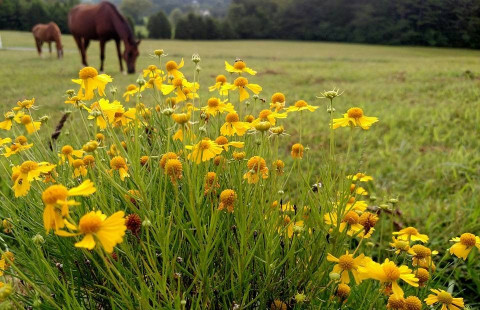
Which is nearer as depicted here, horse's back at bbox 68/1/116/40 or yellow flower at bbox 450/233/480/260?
yellow flower at bbox 450/233/480/260

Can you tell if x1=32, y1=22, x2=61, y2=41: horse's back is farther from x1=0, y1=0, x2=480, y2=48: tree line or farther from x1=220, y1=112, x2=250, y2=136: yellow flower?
x1=0, y1=0, x2=480, y2=48: tree line

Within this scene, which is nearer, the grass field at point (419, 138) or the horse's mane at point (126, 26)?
the grass field at point (419, 138)

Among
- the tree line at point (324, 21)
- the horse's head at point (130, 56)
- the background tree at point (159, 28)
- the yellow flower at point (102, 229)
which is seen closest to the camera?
the yellow flower at point (102, 229)

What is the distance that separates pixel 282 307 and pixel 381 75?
8269mm

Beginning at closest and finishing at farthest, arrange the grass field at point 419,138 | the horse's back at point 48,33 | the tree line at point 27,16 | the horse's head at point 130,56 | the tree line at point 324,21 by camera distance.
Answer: the grass field at point 419,138
the horse's head at point 130,56
the horse's back at point 48,33
the tree line at point 324,21
the tree line at point 27,16

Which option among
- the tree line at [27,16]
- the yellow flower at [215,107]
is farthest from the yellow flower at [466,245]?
the tree line at [27,16]

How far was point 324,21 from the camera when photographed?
41625 millimetres

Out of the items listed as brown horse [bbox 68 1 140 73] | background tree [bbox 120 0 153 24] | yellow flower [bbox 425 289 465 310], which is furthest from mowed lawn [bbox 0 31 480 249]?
background tree [bbox 120 0 153 24]

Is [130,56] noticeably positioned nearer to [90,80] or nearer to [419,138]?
[419,138]

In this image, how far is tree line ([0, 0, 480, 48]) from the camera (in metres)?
30.7

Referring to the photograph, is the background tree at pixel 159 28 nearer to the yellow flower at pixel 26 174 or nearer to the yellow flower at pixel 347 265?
the yellow flower at pixel 26 174

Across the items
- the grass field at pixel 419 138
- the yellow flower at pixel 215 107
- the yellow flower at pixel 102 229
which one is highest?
the yellow flower at pixel 215 107

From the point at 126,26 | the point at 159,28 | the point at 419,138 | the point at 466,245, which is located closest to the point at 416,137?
the point at 419,138

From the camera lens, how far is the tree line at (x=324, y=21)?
30.7m
